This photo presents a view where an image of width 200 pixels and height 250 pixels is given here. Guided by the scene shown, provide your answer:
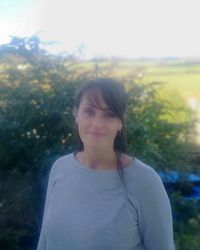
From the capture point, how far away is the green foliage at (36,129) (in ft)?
14.4

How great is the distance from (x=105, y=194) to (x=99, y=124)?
0.29 meters

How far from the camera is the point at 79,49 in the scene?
5141 millimetres

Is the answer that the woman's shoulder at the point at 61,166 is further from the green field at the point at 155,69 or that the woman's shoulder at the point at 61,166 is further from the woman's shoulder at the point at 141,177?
the green field at the point at 155,69

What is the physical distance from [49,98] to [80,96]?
8.52 feet

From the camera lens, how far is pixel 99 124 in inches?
80.0

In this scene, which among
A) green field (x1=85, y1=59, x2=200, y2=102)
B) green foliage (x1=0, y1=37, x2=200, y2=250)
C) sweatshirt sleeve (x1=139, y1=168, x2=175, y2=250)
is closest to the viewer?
sweatshirt sleeve (x1=139, y1=168, x2=175, y2=250)

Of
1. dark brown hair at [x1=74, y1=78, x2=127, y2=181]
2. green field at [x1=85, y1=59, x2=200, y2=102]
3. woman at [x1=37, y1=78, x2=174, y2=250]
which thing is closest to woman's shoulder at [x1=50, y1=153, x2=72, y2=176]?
woman at [x1=37, y1=78, x2=174, y2=250]

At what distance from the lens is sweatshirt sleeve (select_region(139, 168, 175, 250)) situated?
1928 mm

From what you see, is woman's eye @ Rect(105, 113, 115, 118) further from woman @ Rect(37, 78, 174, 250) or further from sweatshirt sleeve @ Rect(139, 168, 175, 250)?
sweatshirt sleeve @ Rect(139, 168, 175, 250)

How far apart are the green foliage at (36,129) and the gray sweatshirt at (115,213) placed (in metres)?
2.22

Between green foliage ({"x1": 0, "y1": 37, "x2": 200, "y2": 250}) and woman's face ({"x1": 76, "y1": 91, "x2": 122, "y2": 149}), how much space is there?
7.57ft

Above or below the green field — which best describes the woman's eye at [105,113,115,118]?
above

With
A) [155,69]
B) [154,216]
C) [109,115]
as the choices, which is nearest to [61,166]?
[109,115]

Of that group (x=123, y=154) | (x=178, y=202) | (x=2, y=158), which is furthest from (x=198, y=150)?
(x=123, y=154)
